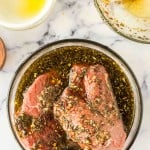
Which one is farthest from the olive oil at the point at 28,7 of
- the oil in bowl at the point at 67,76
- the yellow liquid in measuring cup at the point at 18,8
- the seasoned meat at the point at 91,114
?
the seasoned meat at the point at 91,114

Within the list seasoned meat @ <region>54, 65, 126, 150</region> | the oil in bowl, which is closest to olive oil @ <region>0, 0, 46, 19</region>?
the oil in bowl

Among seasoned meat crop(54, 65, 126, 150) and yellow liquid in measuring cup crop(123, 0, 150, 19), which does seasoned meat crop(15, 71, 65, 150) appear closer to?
seasoned meat crop(54, 65, 126, 150)

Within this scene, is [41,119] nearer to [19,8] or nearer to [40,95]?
[40,95]

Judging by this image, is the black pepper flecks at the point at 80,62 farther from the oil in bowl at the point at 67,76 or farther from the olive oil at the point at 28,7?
the olive oil at the point at 28,7

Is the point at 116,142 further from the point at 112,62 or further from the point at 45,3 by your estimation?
the point at 45,3

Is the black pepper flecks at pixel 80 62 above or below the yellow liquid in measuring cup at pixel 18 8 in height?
below
